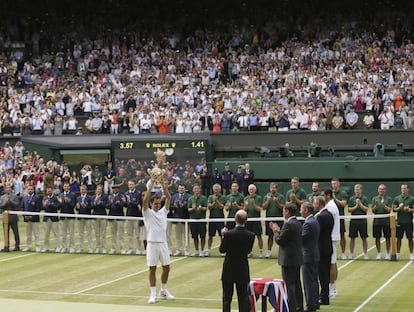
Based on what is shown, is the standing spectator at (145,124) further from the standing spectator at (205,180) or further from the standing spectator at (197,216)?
the standing spectator at (197,216)

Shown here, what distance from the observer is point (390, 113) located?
37.5 meters

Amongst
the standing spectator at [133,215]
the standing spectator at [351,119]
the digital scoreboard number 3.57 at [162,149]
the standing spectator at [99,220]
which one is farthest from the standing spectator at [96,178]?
the standing spectator at [133,215]

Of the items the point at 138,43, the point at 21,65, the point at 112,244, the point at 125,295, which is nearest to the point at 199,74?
the point at 138,43

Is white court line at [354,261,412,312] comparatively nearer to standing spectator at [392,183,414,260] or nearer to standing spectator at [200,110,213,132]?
standing spectator at [392,183,414,260]

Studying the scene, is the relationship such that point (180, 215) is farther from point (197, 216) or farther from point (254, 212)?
point (254, 212)

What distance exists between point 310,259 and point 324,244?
724 millimetres

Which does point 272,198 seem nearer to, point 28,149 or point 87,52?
point 28,149

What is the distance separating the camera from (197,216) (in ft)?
79.9

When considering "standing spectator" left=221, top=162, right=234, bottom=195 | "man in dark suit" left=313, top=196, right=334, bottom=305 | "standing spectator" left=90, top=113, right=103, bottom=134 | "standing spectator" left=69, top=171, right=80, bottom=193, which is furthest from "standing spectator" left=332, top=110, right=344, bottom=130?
"man in dark suit" left=313, top=196, right=334, bottom=305

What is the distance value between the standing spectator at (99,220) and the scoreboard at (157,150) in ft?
40.7

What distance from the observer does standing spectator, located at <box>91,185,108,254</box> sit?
25219 millimetres

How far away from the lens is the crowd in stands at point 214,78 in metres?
38.9

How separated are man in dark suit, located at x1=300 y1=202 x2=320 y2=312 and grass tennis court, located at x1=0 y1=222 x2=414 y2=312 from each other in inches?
22.1

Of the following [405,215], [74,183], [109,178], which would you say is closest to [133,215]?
[405,215]
